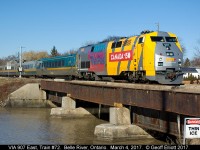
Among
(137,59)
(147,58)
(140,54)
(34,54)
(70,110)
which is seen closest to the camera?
(147,58)

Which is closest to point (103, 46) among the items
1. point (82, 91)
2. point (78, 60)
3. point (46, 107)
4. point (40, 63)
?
point (82, 91)

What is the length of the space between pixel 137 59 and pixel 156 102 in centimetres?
822

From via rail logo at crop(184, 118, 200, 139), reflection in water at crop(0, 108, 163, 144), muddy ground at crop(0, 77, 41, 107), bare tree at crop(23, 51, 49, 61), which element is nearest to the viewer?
via rail logo at crop(184, 118, 200, 139)

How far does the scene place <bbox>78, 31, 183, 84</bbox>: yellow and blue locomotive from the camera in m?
23.1

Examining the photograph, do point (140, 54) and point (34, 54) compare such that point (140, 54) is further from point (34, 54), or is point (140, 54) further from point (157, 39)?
point (34, 54)

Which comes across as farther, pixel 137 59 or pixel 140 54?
pixel 137 59

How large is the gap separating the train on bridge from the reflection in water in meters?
4.82

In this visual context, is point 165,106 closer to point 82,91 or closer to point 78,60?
point 82,91

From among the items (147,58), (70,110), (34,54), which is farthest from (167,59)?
(34,54)

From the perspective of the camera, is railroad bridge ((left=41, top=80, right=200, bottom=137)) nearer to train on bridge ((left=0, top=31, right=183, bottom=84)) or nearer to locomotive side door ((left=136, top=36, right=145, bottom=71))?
train on bridge ((left=0, top=31, right=183, bottom=84))

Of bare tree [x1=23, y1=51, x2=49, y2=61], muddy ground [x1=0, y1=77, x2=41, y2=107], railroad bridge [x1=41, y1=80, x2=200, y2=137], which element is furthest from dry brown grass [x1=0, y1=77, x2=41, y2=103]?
bare tree [x1=23, y1=51, x2=49, y2=61]

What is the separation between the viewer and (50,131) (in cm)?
2481

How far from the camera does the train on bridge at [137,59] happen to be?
23234 mm

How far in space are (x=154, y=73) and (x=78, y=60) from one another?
1804cm
